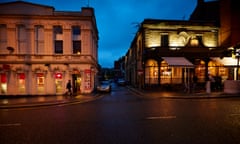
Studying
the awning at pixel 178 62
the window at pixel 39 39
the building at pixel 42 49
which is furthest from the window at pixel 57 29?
the awning at pixel 178 62

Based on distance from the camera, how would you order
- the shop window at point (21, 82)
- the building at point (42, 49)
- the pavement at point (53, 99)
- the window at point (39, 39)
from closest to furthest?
the pavement at point (53, 99) < the building at point (42, 49) < the shop window at point (21, 82) < the window at point (39, 39)

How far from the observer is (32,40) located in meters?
18.0

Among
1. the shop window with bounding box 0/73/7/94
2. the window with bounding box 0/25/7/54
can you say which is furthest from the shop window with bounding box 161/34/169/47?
the shop window with bounding box 0/73/7/94

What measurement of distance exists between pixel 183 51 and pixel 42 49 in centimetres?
1846

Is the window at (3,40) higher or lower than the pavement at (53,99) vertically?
higher

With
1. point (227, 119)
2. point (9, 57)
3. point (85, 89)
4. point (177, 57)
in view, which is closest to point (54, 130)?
point (227, 119)

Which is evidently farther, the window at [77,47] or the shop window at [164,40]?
the shop window at [164,40]

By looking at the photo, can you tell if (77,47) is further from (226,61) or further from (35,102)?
(226,61)

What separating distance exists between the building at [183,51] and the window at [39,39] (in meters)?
13.3

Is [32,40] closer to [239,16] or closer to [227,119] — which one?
[227,119]

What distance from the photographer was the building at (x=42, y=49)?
1767 centimetres

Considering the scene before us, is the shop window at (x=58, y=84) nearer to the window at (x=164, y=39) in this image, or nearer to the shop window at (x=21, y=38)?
the shop window at (x=21, y=38)

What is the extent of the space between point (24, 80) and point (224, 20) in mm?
29958

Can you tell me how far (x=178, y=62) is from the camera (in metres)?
19.8
